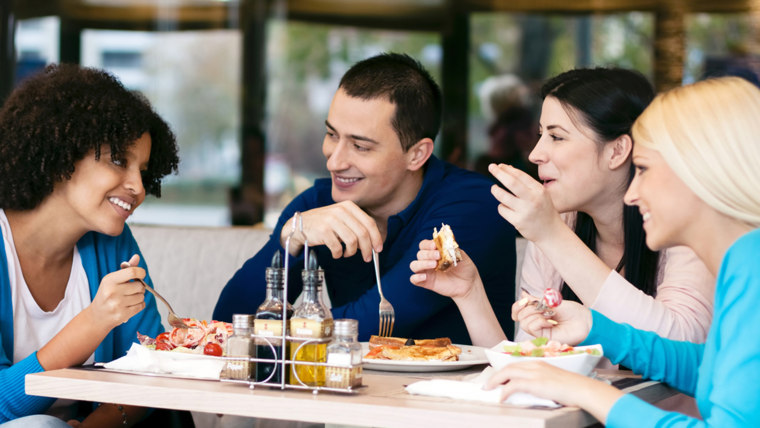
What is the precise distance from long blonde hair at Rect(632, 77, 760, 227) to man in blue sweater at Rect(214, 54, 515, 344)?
0.93 meters

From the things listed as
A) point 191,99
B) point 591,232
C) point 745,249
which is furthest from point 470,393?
point 191,99

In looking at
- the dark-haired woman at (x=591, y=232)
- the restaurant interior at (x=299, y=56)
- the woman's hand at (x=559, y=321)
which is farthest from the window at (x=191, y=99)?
the woman's hand at (x=559, y=321)

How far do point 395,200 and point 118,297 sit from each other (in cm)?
99

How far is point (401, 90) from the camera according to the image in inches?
103

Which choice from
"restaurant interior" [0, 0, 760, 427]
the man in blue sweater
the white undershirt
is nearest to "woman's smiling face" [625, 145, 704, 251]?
the man in blue sweater

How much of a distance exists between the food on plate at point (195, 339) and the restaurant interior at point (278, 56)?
3.46 meters

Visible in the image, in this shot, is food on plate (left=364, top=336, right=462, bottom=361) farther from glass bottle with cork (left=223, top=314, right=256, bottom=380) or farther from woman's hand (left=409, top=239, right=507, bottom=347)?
glass bottle with cork (left=223, top=314, right=256, bottom=380)

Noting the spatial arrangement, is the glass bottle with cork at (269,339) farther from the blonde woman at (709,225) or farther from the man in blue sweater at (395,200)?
the man in blue sweater at (395,200)

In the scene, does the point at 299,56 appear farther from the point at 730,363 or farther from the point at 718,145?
the point at 730,363

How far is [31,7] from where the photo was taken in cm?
561

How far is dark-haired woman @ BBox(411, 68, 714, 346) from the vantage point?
1.96m

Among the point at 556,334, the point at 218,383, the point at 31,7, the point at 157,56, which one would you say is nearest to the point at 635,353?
the point at 556,334

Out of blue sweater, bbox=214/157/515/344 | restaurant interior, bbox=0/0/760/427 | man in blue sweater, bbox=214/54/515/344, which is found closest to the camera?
blue sweater, bbox=214/157/515/344

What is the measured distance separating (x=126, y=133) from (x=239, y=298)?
0.55 meters
